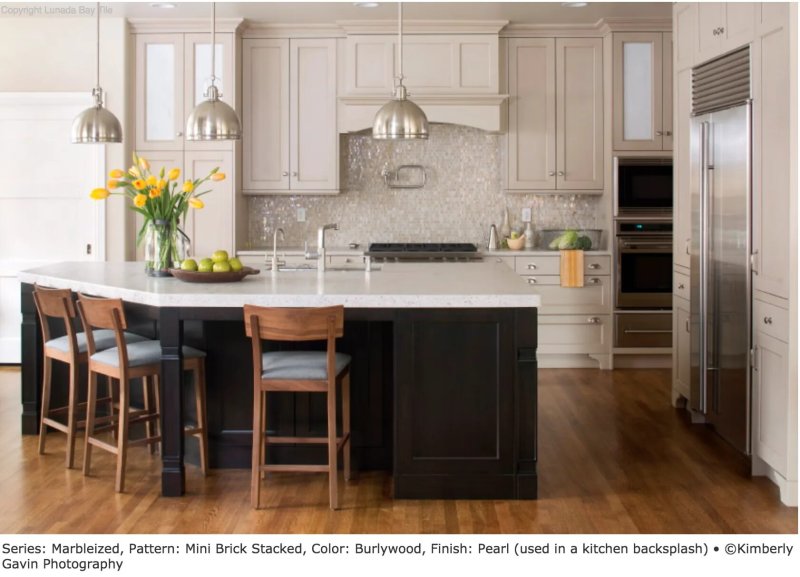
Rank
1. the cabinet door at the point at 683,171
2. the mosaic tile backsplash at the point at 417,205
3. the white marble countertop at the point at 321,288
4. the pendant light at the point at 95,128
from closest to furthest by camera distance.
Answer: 1. the white marble countertop at the point at 321,288
2. the pendant light at the point at 95,128
3. the cabinet door at the point at 683,171
4. the mosaic tile backsplash at the point at 417,205

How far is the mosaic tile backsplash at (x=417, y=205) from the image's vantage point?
320 inches

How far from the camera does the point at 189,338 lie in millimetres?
4695

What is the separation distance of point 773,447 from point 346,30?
466 cm

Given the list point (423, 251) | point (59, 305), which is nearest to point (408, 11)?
point (423, 251)

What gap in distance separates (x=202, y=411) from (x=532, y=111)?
4.19 m

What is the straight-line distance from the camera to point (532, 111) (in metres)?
7.70

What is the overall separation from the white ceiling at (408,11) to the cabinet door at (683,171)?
4.59 feet

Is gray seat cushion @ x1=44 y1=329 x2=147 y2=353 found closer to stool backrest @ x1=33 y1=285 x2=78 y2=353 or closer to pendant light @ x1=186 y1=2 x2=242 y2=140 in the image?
stool backrest @ x1=33 y1=285 x2=78 y2=353

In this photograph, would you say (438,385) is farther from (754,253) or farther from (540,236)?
(540,236)

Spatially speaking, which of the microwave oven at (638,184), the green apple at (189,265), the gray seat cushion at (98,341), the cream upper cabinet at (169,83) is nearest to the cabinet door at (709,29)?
the microwave oven at (638,184)

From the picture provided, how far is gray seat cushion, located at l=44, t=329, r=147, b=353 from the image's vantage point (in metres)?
4.90

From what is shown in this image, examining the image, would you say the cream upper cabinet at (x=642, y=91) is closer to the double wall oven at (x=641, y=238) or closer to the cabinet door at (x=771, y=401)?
the double wall oven at (x=641, y=238)

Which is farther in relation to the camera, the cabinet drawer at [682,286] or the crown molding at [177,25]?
the crown molding at [177,25]
